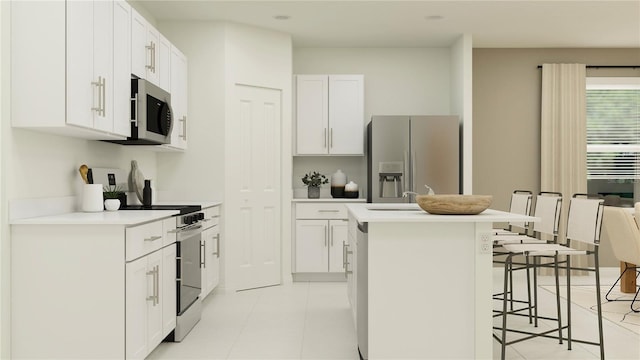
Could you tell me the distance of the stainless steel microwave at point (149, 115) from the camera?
3771 mm

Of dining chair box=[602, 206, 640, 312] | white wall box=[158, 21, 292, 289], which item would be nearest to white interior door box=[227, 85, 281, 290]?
white wall box=[158, 21, 292, 289]

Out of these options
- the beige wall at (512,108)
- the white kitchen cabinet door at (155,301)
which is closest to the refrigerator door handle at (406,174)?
the beige wall at (512,108)

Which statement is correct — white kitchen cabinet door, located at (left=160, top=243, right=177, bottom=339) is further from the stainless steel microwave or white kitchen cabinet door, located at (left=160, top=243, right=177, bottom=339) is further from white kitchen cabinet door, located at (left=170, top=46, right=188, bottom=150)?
white kitchen cabinet door, located at (left=170, top=46, right=188, bottom=150)

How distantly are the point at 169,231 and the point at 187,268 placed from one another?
0.41 meters

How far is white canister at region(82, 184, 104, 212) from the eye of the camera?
11.4ft

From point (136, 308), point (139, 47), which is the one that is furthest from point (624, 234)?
point (139, 47)

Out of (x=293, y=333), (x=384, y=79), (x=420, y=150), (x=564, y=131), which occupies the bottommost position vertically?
(x=293, y=333)

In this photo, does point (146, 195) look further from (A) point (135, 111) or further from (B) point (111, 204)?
(A) point (135, 111)

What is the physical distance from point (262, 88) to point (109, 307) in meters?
3.33

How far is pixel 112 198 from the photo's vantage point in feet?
12.2

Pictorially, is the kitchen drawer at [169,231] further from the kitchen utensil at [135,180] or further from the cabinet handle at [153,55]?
the cabinet handle at [153,55]

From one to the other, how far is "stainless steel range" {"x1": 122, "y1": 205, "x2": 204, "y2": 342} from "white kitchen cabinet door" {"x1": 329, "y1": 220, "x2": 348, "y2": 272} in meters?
1.97

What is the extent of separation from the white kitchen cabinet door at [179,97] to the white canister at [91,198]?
1312 mm

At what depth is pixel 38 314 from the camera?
2.75 m
